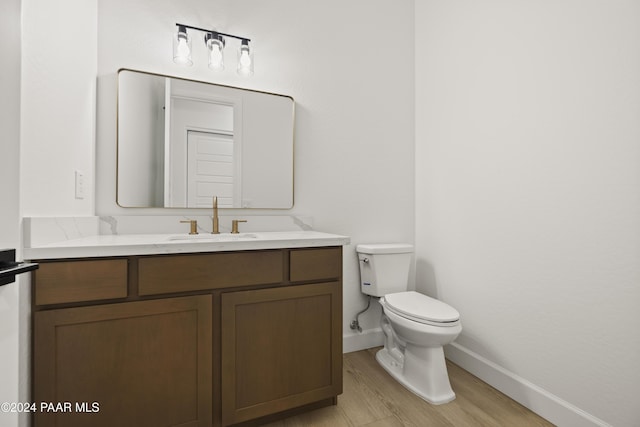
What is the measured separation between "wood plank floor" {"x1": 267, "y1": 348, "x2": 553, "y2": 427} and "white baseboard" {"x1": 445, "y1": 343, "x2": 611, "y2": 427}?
37mm

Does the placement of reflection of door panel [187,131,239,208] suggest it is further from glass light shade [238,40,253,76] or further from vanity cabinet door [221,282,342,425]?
vanity cabinet door [221,282,342,425]

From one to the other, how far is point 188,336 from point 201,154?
1.01 m

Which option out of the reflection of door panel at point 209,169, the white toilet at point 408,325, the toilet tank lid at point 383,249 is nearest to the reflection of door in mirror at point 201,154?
the reflection of door panel at point 209,169

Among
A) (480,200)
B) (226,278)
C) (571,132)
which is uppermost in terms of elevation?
(571,132)

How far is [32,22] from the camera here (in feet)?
3.31

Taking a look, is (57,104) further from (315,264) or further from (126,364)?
(315,264)

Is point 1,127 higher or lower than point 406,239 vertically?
higher

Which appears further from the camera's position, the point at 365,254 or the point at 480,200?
A: the point at 365,254

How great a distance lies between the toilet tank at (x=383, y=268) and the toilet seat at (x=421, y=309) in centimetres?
16

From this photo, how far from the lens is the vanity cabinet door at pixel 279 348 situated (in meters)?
1.27

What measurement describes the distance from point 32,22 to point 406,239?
7.55 ft

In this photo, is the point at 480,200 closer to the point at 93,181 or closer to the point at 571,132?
the point at 571,132

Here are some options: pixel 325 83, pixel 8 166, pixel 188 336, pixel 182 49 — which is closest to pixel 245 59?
pixel 182 49

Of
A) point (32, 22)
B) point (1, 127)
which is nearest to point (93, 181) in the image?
point (32, 22)
